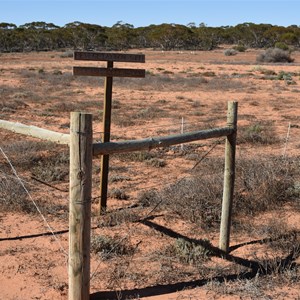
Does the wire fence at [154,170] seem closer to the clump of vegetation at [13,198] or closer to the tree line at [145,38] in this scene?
the clump of vegetation at [13,198]

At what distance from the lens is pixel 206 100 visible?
20.3 meters

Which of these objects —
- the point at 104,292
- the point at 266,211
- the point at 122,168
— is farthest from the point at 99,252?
the point at 122,168

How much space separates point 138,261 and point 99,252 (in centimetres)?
45

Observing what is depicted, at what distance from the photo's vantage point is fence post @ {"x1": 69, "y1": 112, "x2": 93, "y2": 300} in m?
3.44

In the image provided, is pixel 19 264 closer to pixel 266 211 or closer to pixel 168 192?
pixel 168 192

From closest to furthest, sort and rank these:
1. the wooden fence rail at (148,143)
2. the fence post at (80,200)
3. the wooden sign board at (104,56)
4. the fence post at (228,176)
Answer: the fence post at (80,200), the wooden fence rail at (148,143), the fence post at (228,176), the wooden sign board at (104,56)

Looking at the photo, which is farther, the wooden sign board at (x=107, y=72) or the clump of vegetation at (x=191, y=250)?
the wooden sign board at (x=107, y=72)

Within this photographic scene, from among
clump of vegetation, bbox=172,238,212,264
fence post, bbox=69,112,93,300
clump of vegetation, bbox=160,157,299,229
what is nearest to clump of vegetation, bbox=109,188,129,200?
clump of vegetation, bbox=160,157,299,229

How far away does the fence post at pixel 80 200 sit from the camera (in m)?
3.44

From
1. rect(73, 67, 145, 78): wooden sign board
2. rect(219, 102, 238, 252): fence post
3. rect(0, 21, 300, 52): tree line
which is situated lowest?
rect(219, 102, 238, 252): fence post

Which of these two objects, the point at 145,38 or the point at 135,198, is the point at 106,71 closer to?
the point at 135,198

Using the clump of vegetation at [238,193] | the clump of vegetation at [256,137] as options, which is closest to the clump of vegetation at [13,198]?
the clump of vegetation at [238,193]

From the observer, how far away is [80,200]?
352 cm

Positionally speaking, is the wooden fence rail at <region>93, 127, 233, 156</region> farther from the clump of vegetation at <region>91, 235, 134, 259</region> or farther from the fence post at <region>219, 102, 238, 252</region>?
the clump of vegetation at <region>91, 235, 134, 259</region>
